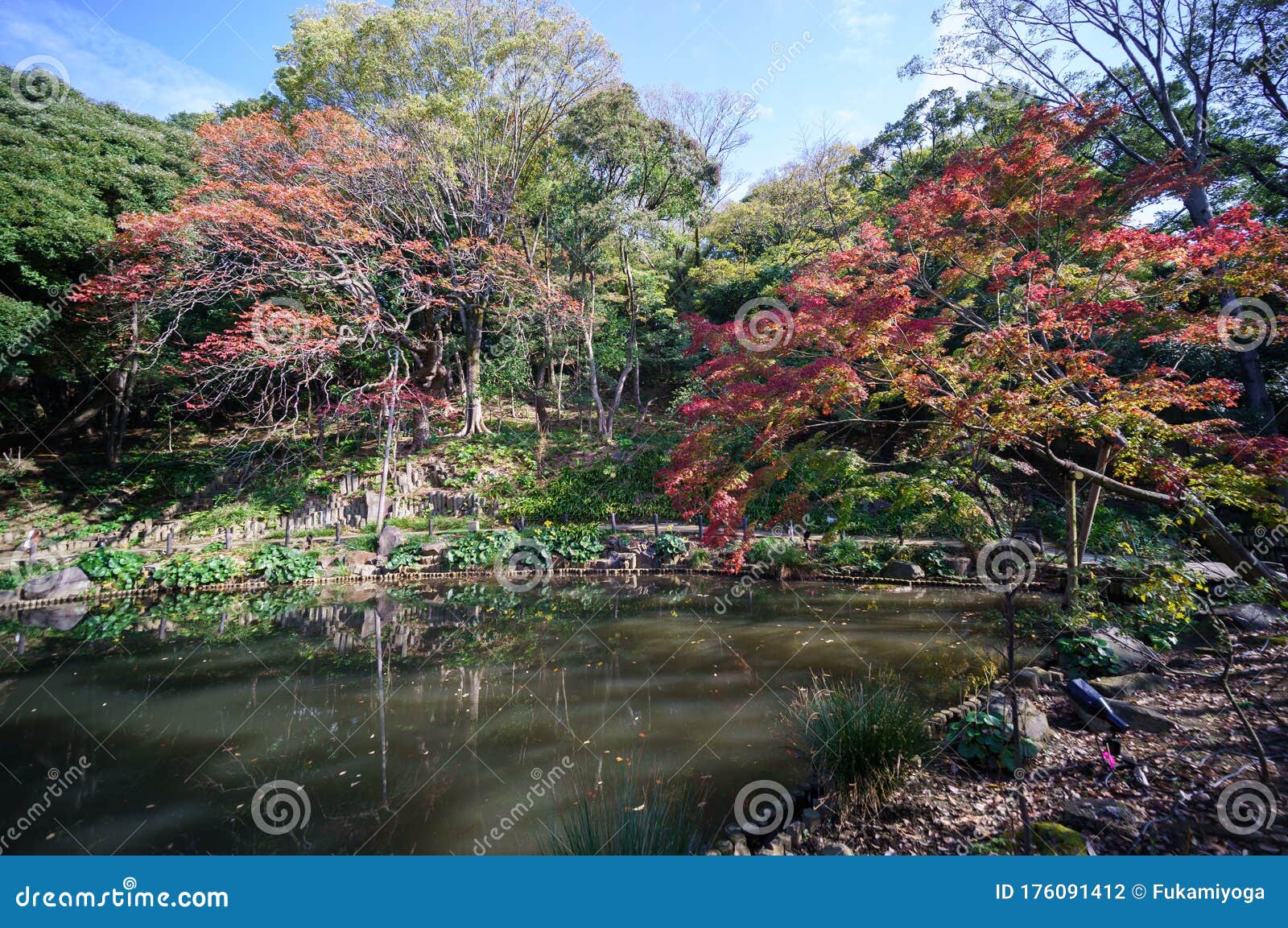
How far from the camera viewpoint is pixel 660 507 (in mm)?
12914

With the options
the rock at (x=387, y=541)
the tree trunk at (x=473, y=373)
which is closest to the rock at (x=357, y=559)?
the rock at (x=387, y=541)

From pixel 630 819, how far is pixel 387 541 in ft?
29.9

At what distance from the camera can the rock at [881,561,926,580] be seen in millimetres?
8711

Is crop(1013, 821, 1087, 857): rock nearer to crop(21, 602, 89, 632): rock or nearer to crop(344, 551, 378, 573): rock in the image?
crop(344, 551, 378, 573): rock

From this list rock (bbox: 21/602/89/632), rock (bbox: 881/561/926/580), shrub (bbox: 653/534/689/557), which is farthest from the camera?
shrub (bbox: 653/534/689/557)

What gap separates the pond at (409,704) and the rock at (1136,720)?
106 centimetres

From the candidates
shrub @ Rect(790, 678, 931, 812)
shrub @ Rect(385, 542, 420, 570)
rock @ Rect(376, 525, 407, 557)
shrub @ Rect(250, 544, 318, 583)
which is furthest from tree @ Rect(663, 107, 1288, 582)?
shrub @ Rect(250, 544, 318, 583)

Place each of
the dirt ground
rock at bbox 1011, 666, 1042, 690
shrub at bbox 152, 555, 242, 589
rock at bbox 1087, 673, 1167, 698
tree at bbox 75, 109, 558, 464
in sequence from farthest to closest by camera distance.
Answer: tree at bbox 75, 109, 558, 464 < shrub at bbox 152, 555, 242, 589 < rock at bbox 1011, 666, 1042, 690 < rock at bbox 1087, 673, 1167, 698 < the dirt ground

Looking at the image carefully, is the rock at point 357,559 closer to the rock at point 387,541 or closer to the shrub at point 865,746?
the rock at point 387,541

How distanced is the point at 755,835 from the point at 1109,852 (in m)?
1.56

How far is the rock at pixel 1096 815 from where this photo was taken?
256 cm

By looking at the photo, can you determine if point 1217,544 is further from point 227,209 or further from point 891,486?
point 227,209

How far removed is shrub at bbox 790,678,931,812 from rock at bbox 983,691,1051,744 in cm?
51

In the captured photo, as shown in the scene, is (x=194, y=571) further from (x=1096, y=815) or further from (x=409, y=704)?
(x=1096, y=815)
